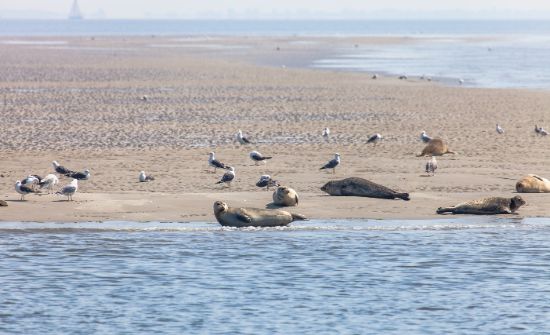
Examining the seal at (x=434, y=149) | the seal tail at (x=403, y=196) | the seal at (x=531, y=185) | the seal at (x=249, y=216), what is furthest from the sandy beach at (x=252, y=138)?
the seal at (x=249, y=216)

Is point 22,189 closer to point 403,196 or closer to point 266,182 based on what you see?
point 266,182

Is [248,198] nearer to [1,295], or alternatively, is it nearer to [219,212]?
[219,212]

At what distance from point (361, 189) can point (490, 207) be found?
2.34 m

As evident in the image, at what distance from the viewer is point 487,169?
955 inches

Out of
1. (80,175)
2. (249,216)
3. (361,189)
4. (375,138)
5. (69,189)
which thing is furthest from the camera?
(375,138)

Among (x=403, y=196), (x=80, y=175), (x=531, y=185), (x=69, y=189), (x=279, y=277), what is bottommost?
(x=279, y=277)

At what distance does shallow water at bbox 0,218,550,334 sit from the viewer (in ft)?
44.3

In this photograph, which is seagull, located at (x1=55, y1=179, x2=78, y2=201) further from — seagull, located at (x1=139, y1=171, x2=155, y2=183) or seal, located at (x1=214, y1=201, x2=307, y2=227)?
seal, located at (x1=214, y1=201, x2=307, y2=227)

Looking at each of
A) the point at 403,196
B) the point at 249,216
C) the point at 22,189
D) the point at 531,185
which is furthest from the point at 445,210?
the point at 22,189

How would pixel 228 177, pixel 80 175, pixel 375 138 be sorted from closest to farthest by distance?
pixel 228 177 < pixel 80 175 < pixel 375 138

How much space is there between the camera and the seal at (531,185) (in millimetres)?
21234

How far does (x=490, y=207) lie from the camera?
19.7 m

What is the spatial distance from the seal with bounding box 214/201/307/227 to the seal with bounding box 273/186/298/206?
0.73 meters

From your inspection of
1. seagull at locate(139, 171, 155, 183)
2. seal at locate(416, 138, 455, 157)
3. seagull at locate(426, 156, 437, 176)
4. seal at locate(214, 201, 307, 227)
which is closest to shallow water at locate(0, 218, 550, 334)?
seal at locate(214, 201, 307, 227)
